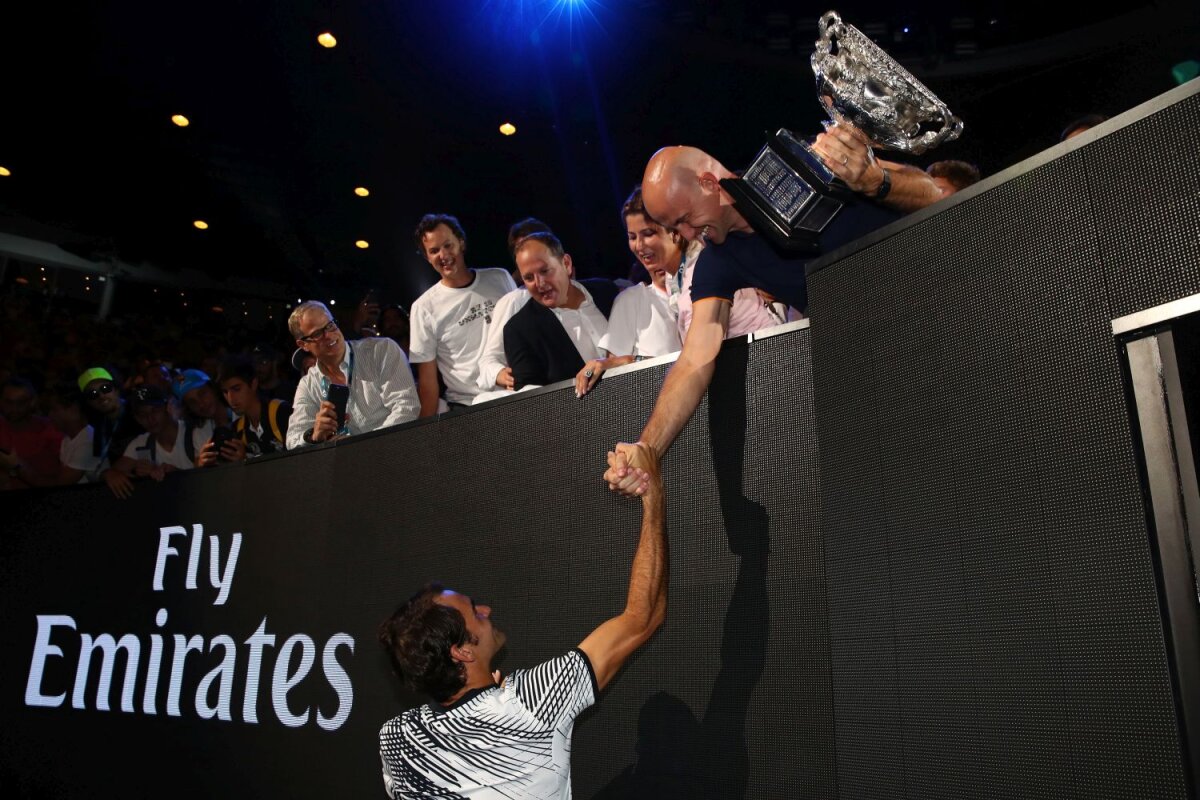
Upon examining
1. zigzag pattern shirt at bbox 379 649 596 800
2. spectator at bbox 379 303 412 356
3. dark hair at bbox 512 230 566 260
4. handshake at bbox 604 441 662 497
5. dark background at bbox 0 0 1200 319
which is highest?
dark background at bbox 0 0 1200 319

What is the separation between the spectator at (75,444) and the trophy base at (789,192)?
16.6ft

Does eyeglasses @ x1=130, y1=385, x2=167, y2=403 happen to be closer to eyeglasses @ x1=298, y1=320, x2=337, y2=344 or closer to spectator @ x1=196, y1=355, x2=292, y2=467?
spectator @ x1=196, y1=355, x2=292, y2=467

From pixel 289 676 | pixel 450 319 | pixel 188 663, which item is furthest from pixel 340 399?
pixel 188 663

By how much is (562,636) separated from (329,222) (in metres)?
11.1

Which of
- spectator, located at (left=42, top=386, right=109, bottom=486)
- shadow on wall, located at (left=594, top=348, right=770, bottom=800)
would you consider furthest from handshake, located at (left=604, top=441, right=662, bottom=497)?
spectator, located at (left=42, top=386, right=109, bottom=486)

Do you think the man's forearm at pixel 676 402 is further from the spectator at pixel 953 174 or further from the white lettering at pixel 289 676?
the white lettering at pixel 289 676

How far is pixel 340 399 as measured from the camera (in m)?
4.32

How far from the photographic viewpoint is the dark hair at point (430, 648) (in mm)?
2367

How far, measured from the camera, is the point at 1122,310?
1501 millimetres

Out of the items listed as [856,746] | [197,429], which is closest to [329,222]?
[197,429]

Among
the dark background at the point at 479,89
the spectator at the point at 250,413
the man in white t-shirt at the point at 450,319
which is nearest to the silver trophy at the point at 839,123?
the man in white t-shirt at the point at 450,319

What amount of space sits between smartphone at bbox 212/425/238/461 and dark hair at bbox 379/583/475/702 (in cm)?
296

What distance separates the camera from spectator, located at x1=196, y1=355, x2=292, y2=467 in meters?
5.11

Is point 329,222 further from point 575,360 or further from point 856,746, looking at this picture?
point 856,746
